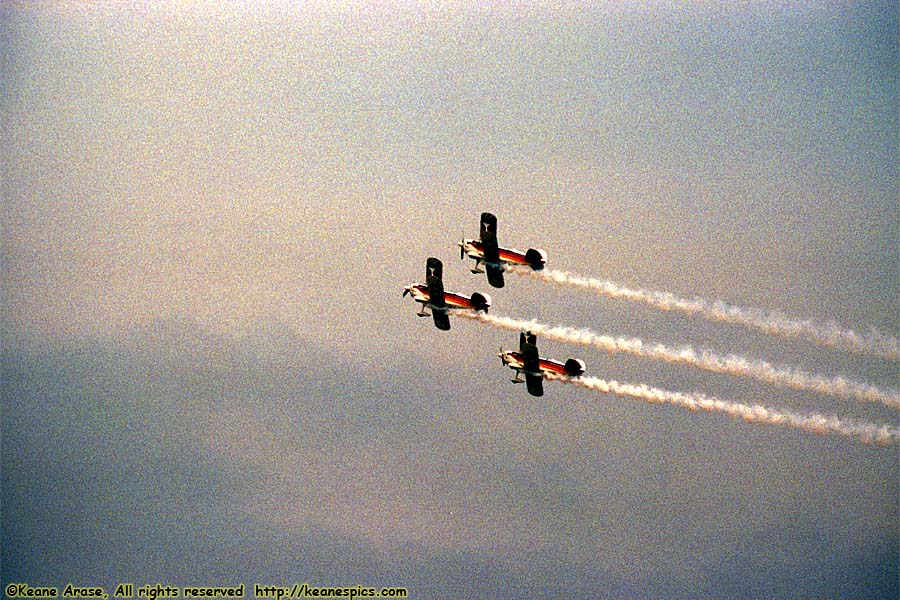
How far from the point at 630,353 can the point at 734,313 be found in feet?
20.2

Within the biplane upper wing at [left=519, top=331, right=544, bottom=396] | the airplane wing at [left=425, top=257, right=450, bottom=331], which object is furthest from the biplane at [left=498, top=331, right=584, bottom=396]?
the airplane wing at [left=425, top=257, right=450, bottom=331]

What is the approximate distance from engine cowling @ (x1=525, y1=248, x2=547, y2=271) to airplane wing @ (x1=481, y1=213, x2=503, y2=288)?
2.03 m

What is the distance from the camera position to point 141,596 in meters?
118

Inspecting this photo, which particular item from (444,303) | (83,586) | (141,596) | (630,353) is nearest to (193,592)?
(141,596)

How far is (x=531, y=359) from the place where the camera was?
280 feet

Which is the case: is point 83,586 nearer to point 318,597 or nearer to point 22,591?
point 22,591

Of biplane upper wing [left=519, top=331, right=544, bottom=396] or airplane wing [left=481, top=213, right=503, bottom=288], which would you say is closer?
biplane upper wing [left=519, top=331, right=544, bottom=396]

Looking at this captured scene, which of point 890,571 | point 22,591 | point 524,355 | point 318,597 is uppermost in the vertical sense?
point 890,571

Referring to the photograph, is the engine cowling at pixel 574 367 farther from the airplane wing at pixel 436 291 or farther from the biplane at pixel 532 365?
the airplane wing at pixel 436 291

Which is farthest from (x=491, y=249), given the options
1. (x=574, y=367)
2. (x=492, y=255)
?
(x=574, y=367)

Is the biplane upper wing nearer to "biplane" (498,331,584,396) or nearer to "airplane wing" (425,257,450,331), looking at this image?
"biplane" (498,331,584,396)

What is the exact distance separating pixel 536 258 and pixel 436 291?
22.9 ft

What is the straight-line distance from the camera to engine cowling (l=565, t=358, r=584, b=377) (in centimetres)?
8325

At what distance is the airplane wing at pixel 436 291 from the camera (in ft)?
289
